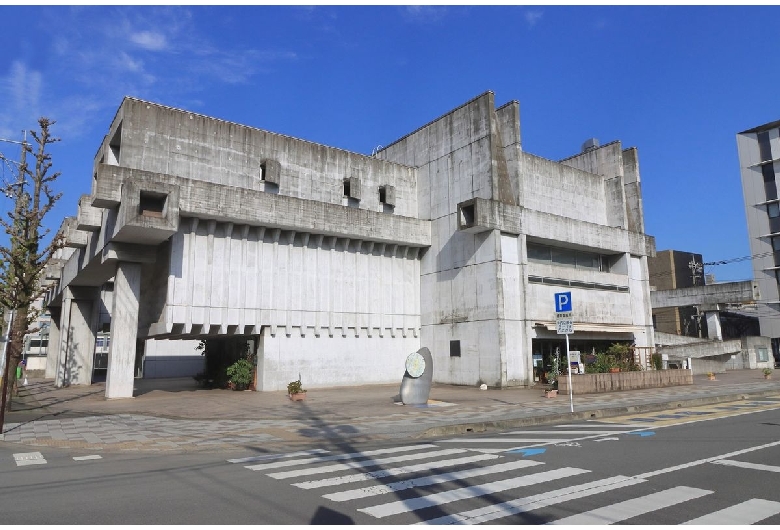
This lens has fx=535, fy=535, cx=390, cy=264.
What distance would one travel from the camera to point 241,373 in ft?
86.9

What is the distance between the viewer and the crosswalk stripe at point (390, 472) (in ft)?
24.8

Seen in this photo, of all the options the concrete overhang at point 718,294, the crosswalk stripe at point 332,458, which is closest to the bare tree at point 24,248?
the crosswalk stripe at point 332,458

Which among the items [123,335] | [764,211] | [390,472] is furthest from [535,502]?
[764,211]

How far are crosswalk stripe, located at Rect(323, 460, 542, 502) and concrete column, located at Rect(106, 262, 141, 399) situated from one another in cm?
1946

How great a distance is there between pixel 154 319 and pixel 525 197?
68.8 ft

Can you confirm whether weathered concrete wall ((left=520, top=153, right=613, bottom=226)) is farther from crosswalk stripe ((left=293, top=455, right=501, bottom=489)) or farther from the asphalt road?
crosswalk stripe ((left=293, top=455, right=501, bottom=489))

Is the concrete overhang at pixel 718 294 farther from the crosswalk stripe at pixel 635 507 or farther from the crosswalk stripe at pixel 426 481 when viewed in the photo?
the crosswalk stripe at pixel 635 507

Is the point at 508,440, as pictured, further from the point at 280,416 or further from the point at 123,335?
the point at 123,335

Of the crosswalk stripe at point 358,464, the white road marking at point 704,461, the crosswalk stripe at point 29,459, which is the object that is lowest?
the crosswalk stripe at point 29,459

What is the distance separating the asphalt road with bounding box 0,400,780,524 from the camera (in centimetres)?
596

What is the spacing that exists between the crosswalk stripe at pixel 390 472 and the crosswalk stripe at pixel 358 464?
1.78ft

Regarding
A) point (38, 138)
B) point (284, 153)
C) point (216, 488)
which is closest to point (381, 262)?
point (284, 153)

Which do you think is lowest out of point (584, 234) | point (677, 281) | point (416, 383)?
point (416, 383)

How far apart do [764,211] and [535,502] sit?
65.2 metres
